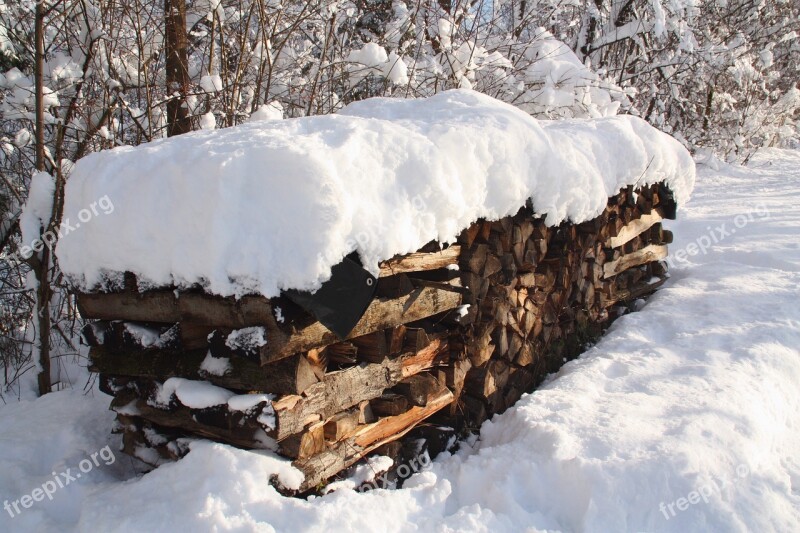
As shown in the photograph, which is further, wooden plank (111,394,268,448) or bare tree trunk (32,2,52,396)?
bare tree trunk (32,2,52,396)

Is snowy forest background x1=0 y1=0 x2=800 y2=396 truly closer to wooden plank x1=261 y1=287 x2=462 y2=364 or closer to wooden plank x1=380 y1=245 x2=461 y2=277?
wooden plank x1=380 y1=245 x2=461 y2=277

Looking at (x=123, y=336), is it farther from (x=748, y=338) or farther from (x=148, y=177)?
(x=748, y=338)

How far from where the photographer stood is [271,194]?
243 cm

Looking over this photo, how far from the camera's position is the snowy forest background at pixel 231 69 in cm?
433

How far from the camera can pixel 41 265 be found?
406 cm

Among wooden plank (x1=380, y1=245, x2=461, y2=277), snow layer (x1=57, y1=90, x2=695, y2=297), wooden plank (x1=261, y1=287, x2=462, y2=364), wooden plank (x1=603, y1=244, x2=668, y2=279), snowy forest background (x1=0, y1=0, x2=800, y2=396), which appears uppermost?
snowy forest background (x1=0, y1=0, x2=800, y2=396)

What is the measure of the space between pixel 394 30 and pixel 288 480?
530 cm

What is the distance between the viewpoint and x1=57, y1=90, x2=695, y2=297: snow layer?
239cm

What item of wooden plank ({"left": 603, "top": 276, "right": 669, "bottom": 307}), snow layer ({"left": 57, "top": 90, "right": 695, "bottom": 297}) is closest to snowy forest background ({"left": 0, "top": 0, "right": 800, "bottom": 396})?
snow layer ({"left": 57, "top": 90, "right": 695, "bottom": 297})

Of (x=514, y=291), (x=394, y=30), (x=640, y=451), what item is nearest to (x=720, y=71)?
(x=394, y=30)

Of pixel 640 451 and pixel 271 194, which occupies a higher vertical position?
pixel 271 194

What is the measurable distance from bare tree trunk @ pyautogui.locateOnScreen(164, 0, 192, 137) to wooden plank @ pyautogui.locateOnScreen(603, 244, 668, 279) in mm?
3806

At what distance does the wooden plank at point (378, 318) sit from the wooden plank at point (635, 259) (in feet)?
7.05

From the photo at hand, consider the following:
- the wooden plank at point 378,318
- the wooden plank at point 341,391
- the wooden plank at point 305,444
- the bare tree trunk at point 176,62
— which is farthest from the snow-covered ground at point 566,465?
the bare tree trunk at point 176,62
